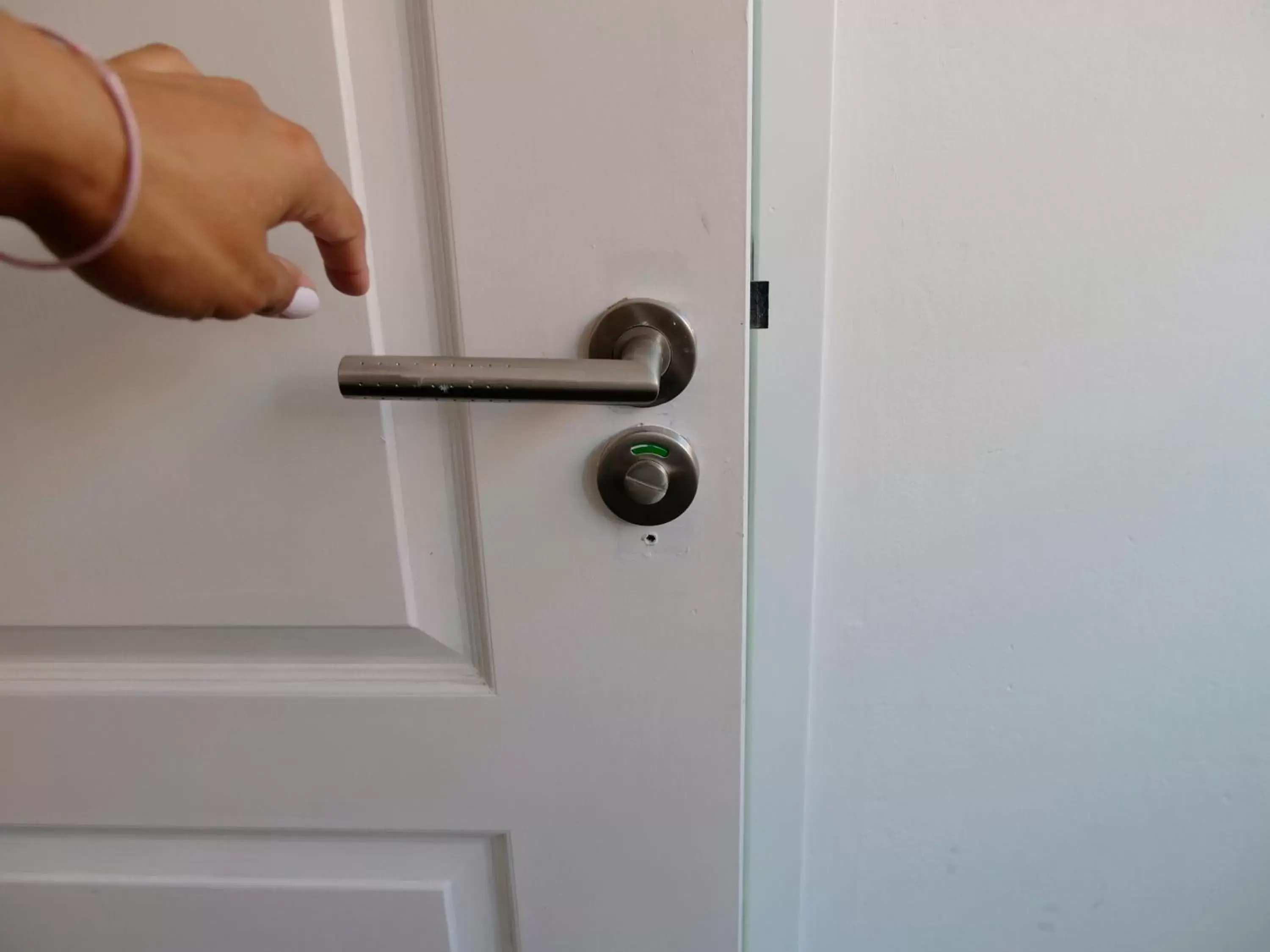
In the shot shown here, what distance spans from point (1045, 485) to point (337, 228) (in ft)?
1.37

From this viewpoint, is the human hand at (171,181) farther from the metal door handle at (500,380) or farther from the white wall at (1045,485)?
the white wall at (1045,485)

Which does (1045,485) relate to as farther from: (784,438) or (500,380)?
(500,380)

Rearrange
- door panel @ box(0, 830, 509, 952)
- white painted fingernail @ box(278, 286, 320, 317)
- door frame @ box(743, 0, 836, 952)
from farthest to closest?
door panel @ box(0, 830, 509, 952)
door frame @ box(743, 0, 836, 952)
white painted fingernail @ box(278, 286, 320, 317)

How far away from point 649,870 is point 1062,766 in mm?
290

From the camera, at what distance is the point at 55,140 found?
0.71 ft

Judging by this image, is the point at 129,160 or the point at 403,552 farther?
the point at 403,552

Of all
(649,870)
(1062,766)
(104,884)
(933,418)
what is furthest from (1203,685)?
(104,884)

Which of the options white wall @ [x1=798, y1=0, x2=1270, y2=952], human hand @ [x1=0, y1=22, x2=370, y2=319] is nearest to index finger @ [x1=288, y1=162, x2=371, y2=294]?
human hand @ [x1=0, y1=22, x2=370, y2=319]

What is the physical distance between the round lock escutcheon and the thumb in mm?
156

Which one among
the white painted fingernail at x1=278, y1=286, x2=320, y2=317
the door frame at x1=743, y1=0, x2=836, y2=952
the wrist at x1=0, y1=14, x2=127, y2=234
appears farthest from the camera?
the door frame at x1=743, y1=0, x2=836, y2=952

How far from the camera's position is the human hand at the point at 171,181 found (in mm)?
218

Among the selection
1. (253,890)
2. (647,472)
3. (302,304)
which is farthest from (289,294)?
(253,890)

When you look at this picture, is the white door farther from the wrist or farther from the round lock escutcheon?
the wrist

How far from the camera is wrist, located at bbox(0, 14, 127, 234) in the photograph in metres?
0.21
